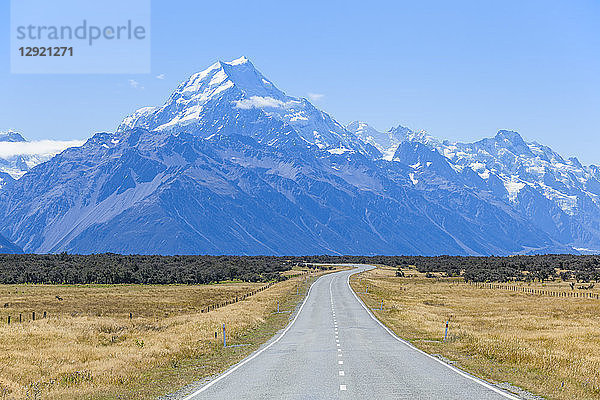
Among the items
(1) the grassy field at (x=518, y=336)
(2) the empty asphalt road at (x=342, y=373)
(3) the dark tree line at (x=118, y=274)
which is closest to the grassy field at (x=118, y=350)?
(2) the empty asphalt road at (x=342, y=373)

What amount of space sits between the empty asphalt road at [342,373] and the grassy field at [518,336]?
6.34 ft

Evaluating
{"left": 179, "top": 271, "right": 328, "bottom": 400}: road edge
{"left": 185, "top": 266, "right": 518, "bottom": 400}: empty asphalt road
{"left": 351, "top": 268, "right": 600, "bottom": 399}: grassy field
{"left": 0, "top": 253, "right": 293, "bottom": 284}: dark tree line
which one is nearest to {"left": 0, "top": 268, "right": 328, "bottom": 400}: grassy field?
{"left": 179, "top": 271, "right": 328, "bottom": 400}: road edge

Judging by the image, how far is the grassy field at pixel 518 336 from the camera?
76.5 ft

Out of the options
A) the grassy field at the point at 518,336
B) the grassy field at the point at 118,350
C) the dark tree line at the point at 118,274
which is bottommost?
the grassy field at the point at 518,336

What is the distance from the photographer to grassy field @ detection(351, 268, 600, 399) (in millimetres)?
23328

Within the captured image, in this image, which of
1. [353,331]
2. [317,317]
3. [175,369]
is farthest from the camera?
[317,317]

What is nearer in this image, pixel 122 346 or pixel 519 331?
pixel 122 346

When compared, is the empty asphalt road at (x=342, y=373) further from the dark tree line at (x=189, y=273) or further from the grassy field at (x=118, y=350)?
the dark tree line at (x=189, y=273)

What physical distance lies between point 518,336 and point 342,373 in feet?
68.3

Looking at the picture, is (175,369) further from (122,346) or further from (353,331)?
(353,331)

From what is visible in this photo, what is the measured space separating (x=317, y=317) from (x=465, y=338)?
16.5 meters

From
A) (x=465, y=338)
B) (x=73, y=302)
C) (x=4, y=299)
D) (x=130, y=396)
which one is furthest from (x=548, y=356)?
(x=4, y=299)

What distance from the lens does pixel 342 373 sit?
23.0 metres

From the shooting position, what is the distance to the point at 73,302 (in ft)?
248
